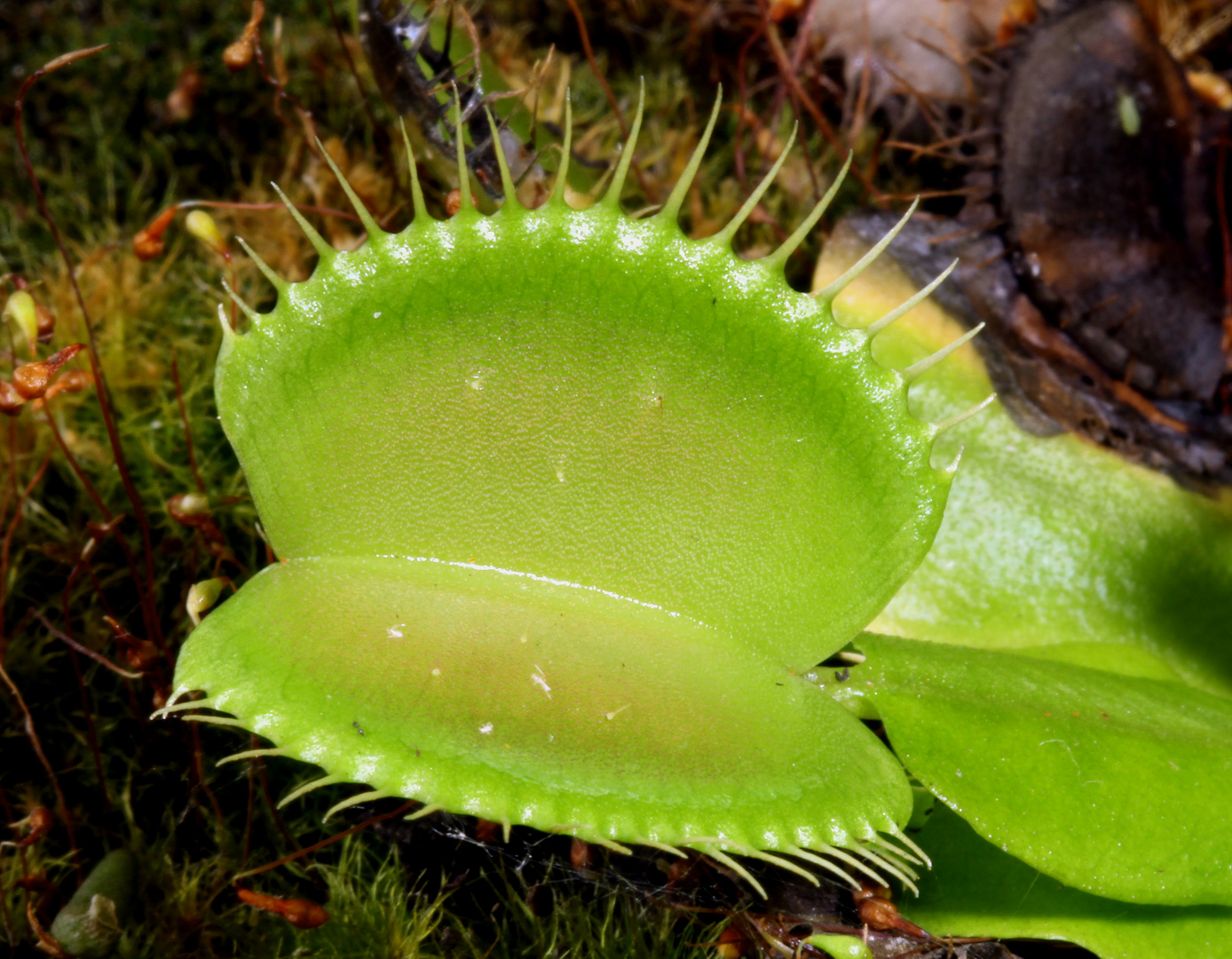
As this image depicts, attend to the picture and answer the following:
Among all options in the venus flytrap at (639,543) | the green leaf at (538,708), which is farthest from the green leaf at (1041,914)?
the green leaf at (538,708)

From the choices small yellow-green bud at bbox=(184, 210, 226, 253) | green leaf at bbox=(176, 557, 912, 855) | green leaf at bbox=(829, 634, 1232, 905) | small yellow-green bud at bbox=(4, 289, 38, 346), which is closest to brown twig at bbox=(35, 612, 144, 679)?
green leaf at bbox=(176, 557, 912, 855)

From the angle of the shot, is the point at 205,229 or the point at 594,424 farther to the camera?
the point at 205,229

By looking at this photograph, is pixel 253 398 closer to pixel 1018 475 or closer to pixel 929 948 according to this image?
pixel 929 948

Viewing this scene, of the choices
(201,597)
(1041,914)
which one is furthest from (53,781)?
(1041,914)

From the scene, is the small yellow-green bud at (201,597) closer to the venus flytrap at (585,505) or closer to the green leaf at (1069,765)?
the venus flytrap at (585,505)

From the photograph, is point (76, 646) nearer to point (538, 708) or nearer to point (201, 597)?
point (201, 597)

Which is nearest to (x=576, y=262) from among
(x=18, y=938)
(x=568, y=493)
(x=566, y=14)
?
(x=568, y=493)
